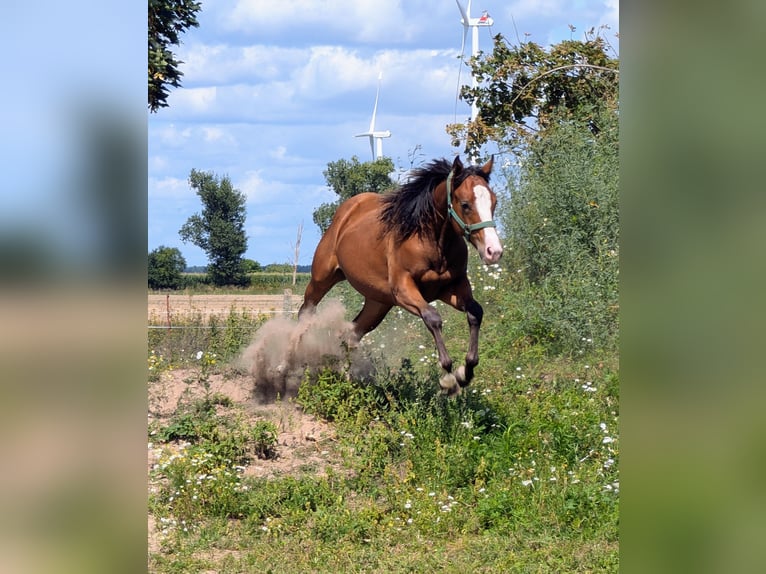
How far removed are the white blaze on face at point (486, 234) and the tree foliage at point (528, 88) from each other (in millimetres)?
9168

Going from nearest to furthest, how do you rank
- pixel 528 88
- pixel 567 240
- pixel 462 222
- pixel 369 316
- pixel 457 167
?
pixel 462 222
pixel 457 167
pixel 369 316
pixel 567 240
pixel 528 88

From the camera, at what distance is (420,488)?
6.20 m

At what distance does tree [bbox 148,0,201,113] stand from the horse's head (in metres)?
7.16

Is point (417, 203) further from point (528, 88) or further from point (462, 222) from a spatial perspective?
point (528, 88)

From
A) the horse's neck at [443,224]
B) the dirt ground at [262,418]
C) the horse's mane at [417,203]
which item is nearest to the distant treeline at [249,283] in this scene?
the dirt ground at [262,418]

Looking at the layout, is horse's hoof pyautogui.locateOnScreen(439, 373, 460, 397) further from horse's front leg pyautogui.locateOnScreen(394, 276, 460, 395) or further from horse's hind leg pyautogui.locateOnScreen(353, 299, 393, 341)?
horse's hind leg pyautogui.locateOnScreen(353, 299, 393, 341)

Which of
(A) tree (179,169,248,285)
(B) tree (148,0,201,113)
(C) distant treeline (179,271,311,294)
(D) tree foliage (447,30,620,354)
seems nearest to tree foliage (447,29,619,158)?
(D) tree foliage (447,30,620,354)

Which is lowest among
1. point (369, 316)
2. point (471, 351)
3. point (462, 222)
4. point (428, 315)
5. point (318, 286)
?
point (471, 351)

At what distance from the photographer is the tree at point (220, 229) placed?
1565 inches

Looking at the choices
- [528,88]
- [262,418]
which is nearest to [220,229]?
[528,88]

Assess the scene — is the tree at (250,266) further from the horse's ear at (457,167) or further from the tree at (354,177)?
the horse's ear at (457,167)

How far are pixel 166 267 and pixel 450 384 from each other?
30.1m

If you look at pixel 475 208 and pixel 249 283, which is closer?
pixel 475 208
